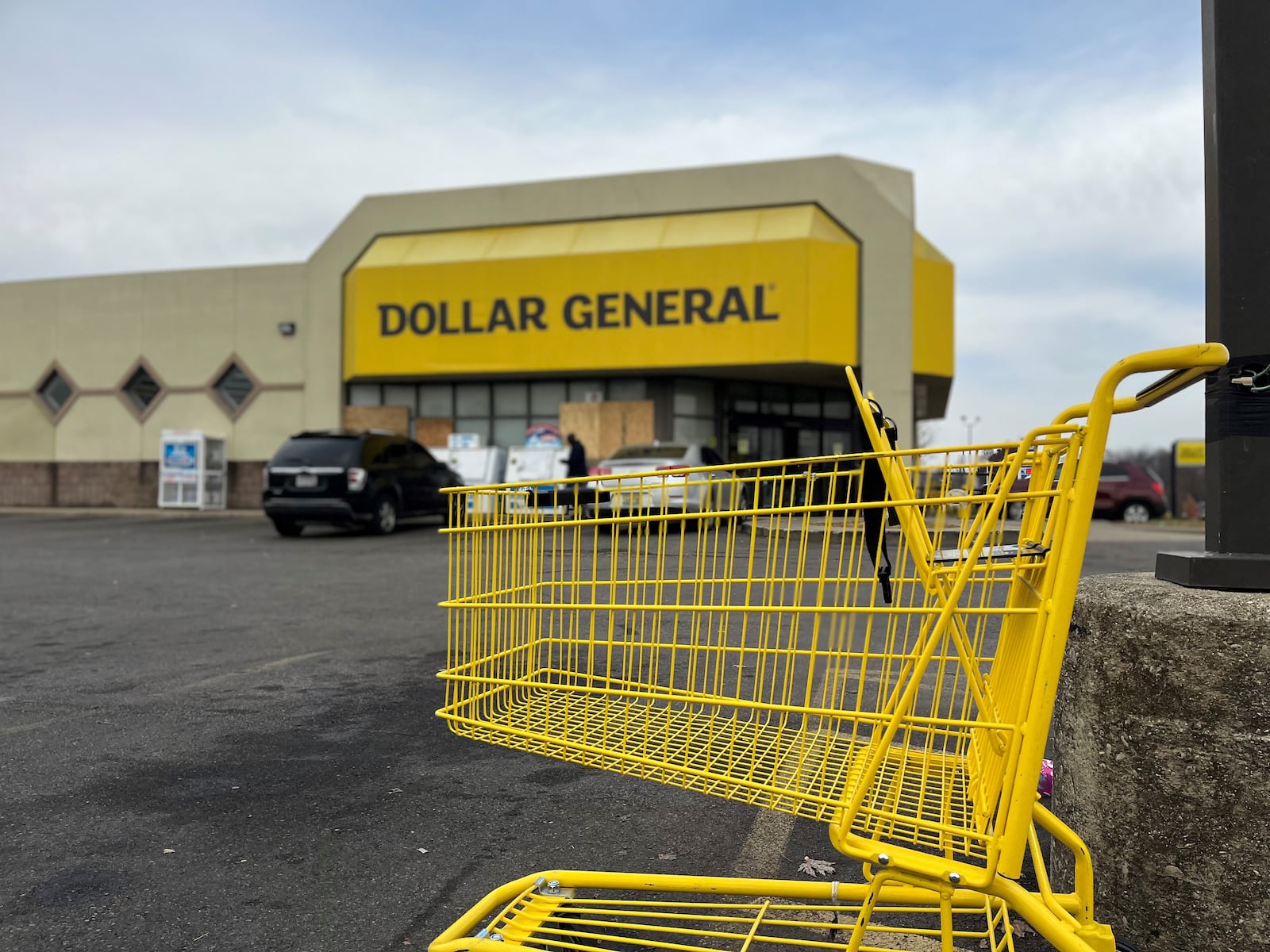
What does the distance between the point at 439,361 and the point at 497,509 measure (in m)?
20.3

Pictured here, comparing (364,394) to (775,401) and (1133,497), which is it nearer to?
(775,401)

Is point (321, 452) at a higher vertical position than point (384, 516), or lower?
higher

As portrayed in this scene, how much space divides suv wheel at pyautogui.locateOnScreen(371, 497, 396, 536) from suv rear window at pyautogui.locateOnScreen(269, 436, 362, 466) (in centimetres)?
85

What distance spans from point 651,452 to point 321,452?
16.6 ft

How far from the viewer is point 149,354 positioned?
24453 mm

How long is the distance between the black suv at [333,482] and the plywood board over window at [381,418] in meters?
8.22

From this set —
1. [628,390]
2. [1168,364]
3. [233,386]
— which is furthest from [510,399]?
[1168,364]

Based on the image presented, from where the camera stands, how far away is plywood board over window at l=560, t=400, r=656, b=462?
22119 millimetres

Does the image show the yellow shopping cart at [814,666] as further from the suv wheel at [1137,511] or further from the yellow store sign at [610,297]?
the suv wheel at [1137,511]

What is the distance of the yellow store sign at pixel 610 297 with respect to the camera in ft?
66.9

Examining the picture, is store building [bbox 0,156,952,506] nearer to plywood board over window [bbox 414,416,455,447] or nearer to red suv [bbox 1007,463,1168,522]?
plywood board over window [bbox 414,416,455,447]

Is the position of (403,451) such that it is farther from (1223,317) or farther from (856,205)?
(1223,317)

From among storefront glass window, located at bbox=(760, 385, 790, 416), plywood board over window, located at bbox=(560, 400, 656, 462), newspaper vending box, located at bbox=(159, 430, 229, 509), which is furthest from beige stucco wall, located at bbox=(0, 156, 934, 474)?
plywood board over window, located at bbox=(560, 400, 656, 462)

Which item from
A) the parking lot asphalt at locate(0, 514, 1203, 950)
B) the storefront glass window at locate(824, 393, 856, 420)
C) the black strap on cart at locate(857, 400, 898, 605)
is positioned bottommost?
the parking lot asphalt at locate(0, 514, 1203, 950)
